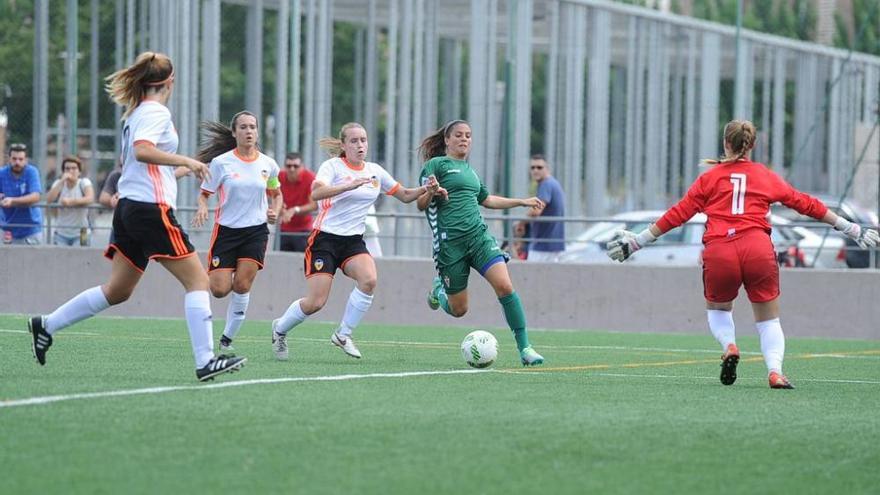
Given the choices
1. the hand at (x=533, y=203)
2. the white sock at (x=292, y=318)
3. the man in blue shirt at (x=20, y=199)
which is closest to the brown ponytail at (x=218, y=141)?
the white sock at (x=292, y=318)

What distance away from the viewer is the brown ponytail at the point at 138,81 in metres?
9.32

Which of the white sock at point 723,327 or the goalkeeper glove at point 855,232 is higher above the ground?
the goalkeeper glove at point 855,232

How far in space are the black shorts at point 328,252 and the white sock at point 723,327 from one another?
10.0 ft

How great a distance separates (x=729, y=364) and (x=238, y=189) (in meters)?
4.14

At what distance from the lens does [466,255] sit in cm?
1209

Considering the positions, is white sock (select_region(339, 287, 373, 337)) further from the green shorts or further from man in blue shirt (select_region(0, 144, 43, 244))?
man in blue shirt (select_region(0, 144, 43, 244))

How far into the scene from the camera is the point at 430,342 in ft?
51.3

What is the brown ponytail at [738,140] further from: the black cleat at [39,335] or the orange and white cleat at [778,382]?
Answer: the black cleat at [39,335]

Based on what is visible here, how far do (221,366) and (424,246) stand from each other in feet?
64.2

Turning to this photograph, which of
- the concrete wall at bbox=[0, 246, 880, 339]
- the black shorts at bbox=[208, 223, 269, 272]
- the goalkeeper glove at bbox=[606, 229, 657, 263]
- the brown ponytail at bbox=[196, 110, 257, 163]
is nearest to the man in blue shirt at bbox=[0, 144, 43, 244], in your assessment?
the concrete wall at bbox=[0, 246, 880, 339]

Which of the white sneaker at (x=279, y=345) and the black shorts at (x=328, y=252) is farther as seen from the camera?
the black shorts at (x=328, y=252)

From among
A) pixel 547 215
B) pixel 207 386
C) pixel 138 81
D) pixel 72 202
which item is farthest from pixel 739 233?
pixel 72 202

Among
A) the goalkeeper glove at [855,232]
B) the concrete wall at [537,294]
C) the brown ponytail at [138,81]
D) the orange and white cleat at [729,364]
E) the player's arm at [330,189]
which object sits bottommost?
the concrete wall at [537,294]

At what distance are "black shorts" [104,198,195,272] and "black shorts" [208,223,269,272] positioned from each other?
3.20m
